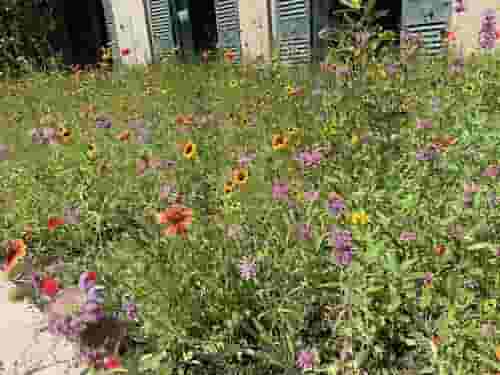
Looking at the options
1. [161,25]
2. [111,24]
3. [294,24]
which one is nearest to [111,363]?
[294,24]

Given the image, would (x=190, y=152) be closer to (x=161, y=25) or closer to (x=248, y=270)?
(x=248, y=270)

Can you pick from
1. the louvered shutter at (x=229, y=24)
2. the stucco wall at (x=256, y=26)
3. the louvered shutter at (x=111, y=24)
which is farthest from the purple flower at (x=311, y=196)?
the louvered shutter at (x=111, y=24)

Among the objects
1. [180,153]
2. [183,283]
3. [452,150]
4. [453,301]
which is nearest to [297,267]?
[183,283]

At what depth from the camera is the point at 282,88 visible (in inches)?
148

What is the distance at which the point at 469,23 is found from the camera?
184 inches

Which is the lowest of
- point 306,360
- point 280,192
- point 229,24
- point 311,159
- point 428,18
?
point 306,360

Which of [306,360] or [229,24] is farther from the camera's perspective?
[229,24]

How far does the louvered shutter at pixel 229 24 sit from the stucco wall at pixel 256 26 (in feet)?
0.68

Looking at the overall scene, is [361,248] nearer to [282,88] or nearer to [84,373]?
[84,373]

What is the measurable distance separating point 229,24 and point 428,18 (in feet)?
12.6

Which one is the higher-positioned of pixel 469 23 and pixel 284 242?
pixel 469 23

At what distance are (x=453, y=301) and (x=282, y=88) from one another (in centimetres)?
281

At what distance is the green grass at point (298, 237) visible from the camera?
125cm

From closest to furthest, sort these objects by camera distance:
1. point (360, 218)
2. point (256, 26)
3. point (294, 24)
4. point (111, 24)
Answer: point (360, 218) → point (294, 24) → point (256, 26) → point (111, 24)
